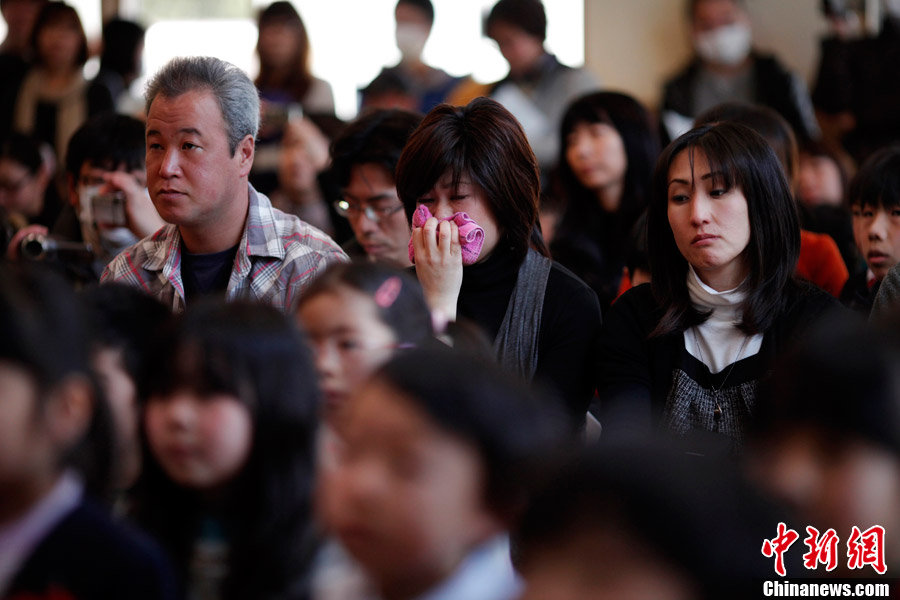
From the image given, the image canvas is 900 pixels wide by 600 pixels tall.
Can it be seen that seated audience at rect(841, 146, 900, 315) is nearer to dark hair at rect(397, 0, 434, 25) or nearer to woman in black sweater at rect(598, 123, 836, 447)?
woman in black sweater at rect(598, 123, 836, 447)

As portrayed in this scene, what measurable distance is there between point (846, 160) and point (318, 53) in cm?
258

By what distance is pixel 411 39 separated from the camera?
4.48 m

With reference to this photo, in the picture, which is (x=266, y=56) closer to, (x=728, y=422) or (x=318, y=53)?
(x=318, y=53)

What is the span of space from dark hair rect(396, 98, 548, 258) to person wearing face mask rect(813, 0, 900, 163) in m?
2.53

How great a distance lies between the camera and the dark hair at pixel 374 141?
2.70 meters

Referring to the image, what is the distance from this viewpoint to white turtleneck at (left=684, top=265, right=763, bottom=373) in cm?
211

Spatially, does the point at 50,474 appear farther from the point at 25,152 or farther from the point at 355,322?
the point at 25,152

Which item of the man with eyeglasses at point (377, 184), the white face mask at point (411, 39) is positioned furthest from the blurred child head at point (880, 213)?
the white face mask at point (411, 39)

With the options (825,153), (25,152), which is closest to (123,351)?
(25,152)

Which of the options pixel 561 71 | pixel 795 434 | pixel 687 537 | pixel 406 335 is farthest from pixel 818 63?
pixel 687 537

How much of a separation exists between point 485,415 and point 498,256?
3.98 ft

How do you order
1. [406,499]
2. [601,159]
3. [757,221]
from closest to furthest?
[406,499]
[757,221]
[601,159]

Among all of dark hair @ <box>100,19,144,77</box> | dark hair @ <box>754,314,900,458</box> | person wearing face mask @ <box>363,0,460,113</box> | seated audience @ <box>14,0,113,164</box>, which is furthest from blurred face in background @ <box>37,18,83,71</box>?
dark hair @ <box>754,314,900,458</box>

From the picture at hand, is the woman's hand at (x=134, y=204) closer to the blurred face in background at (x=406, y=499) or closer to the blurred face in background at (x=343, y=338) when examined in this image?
the blurred face in background at (x=343, y=338)
